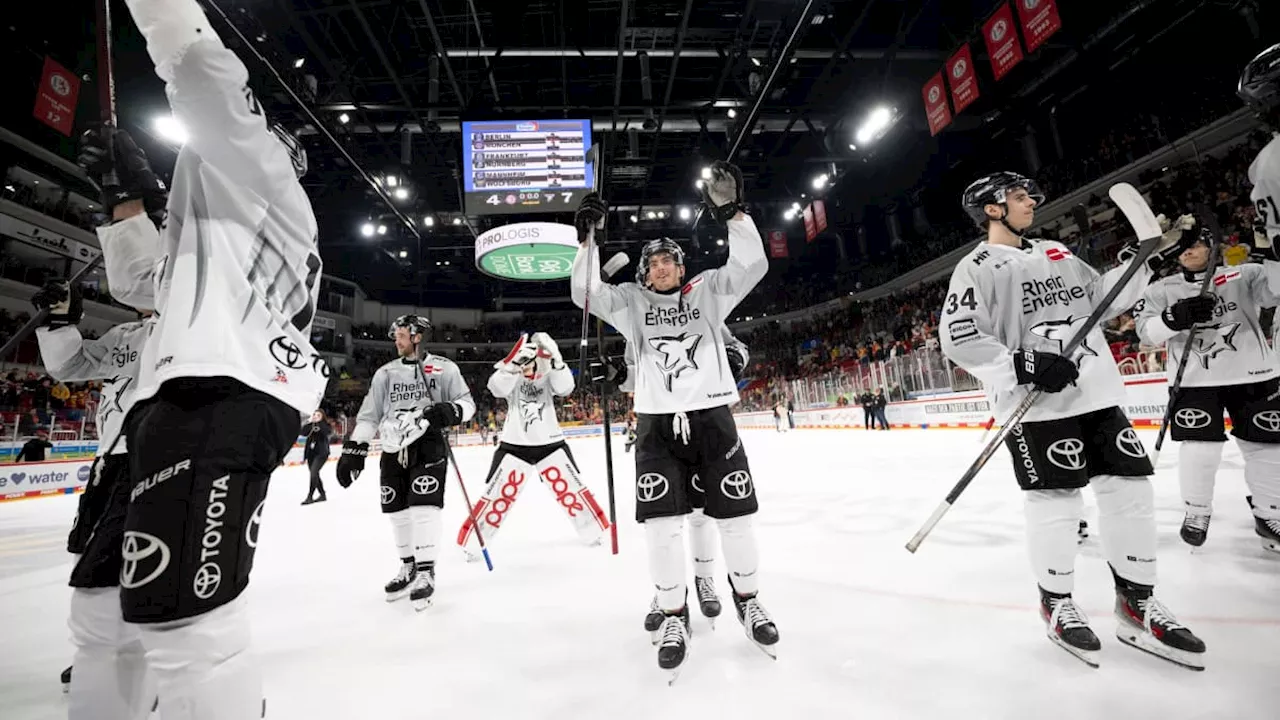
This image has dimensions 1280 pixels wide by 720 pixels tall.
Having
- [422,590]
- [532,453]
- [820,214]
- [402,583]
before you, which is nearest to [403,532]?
[402,583]

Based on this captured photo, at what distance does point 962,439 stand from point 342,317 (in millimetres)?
28622

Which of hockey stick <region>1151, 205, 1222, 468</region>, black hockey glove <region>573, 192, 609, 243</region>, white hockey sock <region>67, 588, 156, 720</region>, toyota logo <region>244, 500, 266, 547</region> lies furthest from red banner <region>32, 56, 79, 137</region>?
hockey stick <region>1151, 205, 1222, 468</region>

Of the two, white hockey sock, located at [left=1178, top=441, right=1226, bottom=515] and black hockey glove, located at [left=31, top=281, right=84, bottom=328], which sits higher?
black hockey glove, located at [left=31, top=281, right=84, bottom=328]

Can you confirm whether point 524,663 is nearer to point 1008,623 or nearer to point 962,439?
point 1008,623

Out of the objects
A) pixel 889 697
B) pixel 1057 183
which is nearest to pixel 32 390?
pixel 889 697

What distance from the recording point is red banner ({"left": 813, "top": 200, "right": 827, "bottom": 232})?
16.0 meters

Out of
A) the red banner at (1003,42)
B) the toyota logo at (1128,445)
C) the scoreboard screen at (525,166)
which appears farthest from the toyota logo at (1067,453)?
the red banner at (1003,42)

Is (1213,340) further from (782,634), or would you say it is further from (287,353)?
(287,353)

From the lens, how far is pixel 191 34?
1239mm

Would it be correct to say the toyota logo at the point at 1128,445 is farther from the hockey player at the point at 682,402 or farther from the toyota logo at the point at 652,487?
the toyota logo at the point at 652,487

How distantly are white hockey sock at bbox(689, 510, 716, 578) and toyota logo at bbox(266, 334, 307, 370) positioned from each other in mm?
1814

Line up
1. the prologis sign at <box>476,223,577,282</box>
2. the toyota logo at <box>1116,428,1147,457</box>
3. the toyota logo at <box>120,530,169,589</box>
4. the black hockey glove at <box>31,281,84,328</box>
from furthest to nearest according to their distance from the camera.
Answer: the prologis sign at <box>476,223,577,282</box>
the black hockey glove at <box>31,281,84,328</box>
the toyota logo at <box>1116,428,1147,457</box>
the toyota logo at <box>120,530,169,589</box>

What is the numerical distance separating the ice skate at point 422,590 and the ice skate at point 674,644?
156 cm

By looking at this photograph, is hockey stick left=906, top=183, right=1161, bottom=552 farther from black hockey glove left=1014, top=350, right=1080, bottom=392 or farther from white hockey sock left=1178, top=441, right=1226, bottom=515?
white hockey sock left=1178, top=441, right=1226, bottom=515
